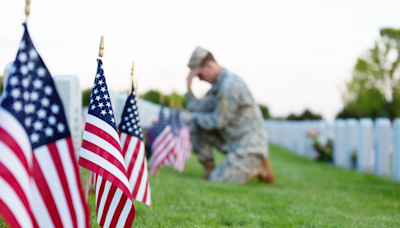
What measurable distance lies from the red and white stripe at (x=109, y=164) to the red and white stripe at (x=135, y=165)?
0.58 m

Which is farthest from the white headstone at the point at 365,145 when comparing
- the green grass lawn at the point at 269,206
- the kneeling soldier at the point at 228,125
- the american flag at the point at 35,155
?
the american flag at the point at 35,155

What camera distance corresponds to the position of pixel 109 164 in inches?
101

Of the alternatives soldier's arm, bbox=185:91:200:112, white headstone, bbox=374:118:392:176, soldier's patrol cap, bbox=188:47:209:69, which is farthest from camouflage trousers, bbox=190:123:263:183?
white headstone, bbox=374:118:392:176

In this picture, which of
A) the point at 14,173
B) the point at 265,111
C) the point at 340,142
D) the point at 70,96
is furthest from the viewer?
the point at 265,111

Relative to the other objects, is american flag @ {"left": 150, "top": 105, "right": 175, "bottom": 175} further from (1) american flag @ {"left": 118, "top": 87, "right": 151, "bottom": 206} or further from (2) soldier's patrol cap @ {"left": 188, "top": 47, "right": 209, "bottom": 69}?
(1) american flag @ {"left": 118, "top": 87, "right": 151, "bottom": 206}

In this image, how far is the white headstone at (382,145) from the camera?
27.2ft

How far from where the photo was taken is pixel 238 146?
6.73 m

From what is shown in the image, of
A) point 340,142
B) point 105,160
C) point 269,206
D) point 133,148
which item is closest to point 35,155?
→ point 105,160

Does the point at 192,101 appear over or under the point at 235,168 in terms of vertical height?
over

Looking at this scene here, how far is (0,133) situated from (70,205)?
578mm

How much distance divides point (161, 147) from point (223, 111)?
1.37 meters

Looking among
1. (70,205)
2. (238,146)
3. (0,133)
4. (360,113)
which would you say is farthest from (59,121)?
(360,113)

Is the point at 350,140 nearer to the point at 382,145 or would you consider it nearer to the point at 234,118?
the point at 382,145

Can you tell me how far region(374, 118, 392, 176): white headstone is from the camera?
8.29m
